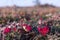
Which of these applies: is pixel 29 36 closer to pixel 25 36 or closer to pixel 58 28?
pixel 25 36

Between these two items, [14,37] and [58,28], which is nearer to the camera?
[14,37]

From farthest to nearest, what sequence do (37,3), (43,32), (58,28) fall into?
(37,3) < (58,28) < (43,32)

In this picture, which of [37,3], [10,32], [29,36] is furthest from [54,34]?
[37,3]

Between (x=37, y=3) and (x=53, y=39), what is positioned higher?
(x=53, y=39)

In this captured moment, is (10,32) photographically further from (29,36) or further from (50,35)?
(50,35)

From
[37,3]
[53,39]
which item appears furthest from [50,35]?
[37,3]

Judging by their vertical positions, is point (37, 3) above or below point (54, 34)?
below

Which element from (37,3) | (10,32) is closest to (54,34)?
(10,32)

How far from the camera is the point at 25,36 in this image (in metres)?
4.47

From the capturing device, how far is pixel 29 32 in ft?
14.9

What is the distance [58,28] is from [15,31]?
76cm

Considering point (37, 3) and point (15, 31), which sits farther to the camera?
point (37, 3)

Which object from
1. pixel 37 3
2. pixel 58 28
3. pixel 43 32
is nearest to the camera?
pixel 43 32

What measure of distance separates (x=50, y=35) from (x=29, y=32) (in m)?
0.35
